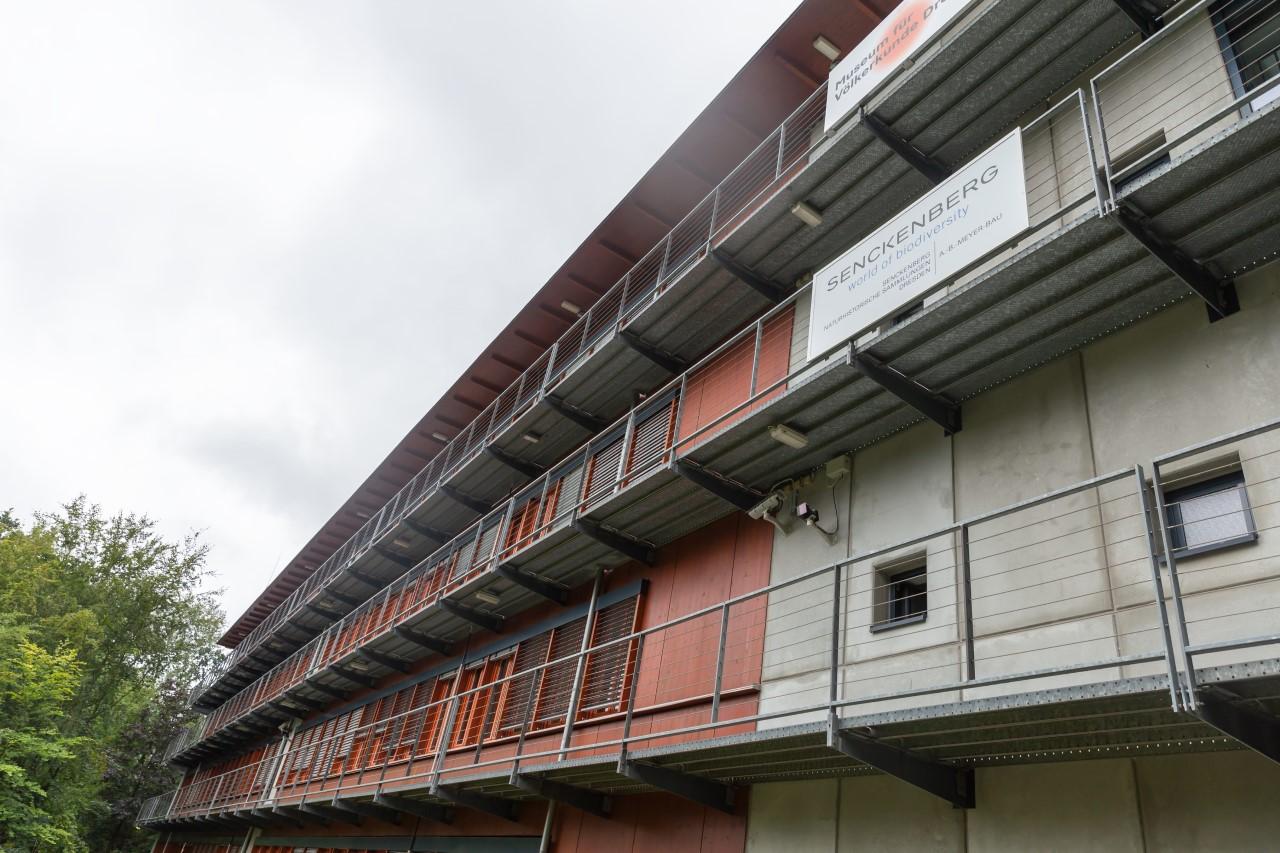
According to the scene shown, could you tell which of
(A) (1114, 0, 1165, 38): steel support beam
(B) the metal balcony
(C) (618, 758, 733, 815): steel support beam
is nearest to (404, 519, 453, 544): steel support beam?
(B) the metal balcony

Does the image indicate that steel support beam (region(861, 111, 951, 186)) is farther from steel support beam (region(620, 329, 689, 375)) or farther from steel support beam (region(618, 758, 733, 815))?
steel support beam (region(618, 758, 733, 815))

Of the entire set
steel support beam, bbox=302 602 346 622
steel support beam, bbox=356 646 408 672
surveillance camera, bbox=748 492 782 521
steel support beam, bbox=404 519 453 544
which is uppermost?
steel support beam, bbox=404 519 453 544

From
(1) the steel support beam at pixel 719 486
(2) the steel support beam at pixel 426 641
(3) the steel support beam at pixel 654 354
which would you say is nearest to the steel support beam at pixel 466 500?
(2) the steel support beam at pixel 426 641

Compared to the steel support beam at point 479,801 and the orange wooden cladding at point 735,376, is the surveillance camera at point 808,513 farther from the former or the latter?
the steel support beam at point 479,801

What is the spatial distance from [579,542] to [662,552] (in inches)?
51.5

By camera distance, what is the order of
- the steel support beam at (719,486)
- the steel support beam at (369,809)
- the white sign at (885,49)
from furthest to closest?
1. the steel support beam at (369,809)
2. the steel support beam at (719,486)
3. the white sign at (885,49)

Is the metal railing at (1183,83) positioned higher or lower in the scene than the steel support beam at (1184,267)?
higher

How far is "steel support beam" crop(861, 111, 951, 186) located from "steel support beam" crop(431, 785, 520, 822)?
9884mm

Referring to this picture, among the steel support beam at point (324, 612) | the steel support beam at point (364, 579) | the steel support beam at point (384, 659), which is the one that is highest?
the steel support beam at point (364, 579)

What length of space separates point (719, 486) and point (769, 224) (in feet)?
11.1

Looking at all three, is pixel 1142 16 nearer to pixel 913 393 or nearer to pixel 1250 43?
pixel 1250 43

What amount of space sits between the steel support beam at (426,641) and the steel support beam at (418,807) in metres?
3.73

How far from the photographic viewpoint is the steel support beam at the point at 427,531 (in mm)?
20438

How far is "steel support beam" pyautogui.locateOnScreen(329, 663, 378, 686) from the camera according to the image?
66.6 ft
